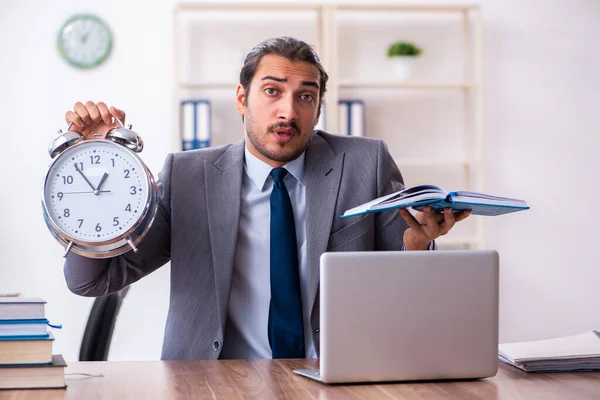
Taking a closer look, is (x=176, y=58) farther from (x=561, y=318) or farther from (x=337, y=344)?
(x=337, y=344)

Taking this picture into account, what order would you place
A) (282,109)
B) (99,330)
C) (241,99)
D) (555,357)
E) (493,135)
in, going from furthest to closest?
1. (493,135)
2. (99,330)
3. (241,99)
4. (282,109)
5. (555,357)

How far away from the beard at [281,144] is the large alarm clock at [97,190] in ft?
1.64

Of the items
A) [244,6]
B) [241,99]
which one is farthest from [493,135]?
[241,99]

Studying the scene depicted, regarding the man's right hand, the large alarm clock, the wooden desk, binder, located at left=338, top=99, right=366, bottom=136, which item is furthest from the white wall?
the wooden desk

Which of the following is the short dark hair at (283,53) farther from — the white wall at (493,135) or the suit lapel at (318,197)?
the white wall at (493,135)

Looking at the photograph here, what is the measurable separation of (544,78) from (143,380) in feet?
11.7

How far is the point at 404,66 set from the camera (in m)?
4.25

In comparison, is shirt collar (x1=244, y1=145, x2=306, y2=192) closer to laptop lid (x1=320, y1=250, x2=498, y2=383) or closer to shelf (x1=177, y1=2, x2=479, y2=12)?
laptop lid (x1=320, y1=250, x2=498, y2=383)

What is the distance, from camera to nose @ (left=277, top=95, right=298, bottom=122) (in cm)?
212

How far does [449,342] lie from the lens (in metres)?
1.47

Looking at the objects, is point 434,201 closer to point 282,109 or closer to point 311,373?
point 311,373

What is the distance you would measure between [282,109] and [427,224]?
A: 58 centimetres

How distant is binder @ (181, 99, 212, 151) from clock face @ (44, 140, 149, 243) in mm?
2421

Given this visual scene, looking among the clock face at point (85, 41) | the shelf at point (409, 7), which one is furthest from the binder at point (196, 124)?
the shelf at point (409, 7)
